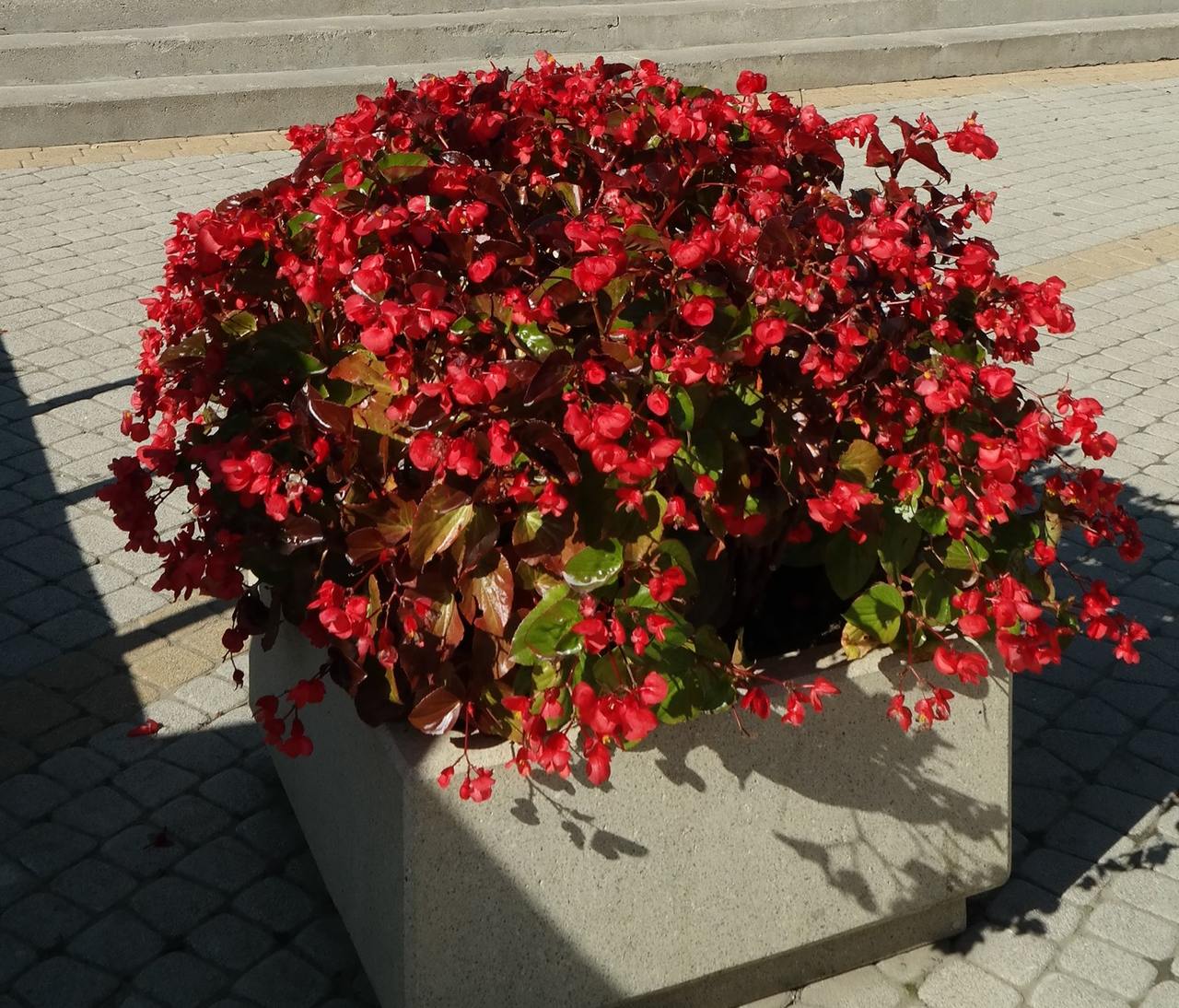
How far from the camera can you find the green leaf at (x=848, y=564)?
271 centimetres

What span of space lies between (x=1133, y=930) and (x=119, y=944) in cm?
211

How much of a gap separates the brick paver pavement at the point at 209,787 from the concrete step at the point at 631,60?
10.7 feet

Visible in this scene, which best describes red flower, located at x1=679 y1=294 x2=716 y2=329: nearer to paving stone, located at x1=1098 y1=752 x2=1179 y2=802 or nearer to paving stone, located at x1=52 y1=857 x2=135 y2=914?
paving stone, located at x1=52 y1=857 x2=135 y2=914

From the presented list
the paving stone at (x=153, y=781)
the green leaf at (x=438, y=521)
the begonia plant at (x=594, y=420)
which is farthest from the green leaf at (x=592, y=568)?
the paving stone at (x=153, y=781)

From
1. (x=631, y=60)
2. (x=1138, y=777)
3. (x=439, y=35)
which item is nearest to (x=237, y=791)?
(x=1138, y=777)

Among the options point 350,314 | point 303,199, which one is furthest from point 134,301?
point 350,314

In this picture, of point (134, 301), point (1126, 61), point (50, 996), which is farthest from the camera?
point (1126, 61)

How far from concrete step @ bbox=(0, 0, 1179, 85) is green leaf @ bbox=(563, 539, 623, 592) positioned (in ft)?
29.0

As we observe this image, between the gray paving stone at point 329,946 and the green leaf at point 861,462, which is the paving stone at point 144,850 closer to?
the gray paving stone at point 329,946

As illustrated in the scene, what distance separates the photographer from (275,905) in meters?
3.21

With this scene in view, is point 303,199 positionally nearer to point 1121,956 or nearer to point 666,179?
point 666,179

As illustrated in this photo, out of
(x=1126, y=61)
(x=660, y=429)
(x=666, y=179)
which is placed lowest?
(x=1126, y=61)

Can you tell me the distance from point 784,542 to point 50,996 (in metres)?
1.68

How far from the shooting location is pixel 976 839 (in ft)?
9.73
